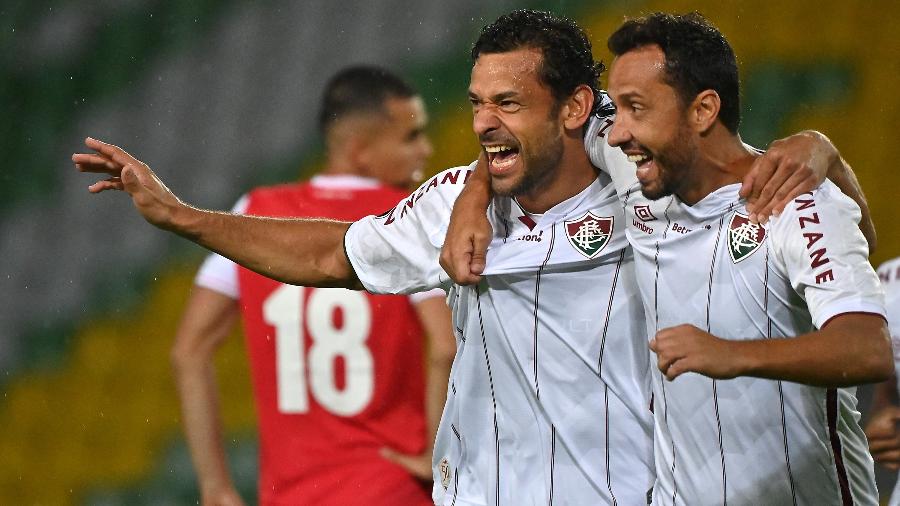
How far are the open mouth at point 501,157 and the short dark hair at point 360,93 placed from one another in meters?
1.44

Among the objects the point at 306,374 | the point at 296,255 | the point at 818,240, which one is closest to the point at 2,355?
the point at 306,374

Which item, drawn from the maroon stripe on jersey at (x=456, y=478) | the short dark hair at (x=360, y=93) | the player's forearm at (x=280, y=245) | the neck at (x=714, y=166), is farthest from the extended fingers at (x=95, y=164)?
the short dark hair at (x=360, y=93)

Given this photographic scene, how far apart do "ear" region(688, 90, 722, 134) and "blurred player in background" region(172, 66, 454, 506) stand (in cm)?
127

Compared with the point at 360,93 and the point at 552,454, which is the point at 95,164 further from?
the point at 360,93

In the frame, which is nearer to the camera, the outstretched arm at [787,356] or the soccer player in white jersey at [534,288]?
the outstretched arm at [787,356]

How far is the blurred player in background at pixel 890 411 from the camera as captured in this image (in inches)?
135

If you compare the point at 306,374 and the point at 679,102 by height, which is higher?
the point at 679,102

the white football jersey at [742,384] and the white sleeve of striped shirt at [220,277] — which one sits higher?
the white sleeve of striped shirt at [220,277]

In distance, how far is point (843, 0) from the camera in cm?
690

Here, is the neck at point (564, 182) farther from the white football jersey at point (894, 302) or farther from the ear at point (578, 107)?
the white football jersey at point (894, 302)

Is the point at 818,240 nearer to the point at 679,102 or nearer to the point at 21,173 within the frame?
the point at 679,102

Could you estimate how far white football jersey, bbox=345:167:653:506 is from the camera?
105 inches

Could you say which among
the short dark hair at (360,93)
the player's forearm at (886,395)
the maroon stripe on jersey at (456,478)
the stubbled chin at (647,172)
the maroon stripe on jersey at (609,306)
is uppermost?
the short dark hair at (360,93)

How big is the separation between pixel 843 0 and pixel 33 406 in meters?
4.58
